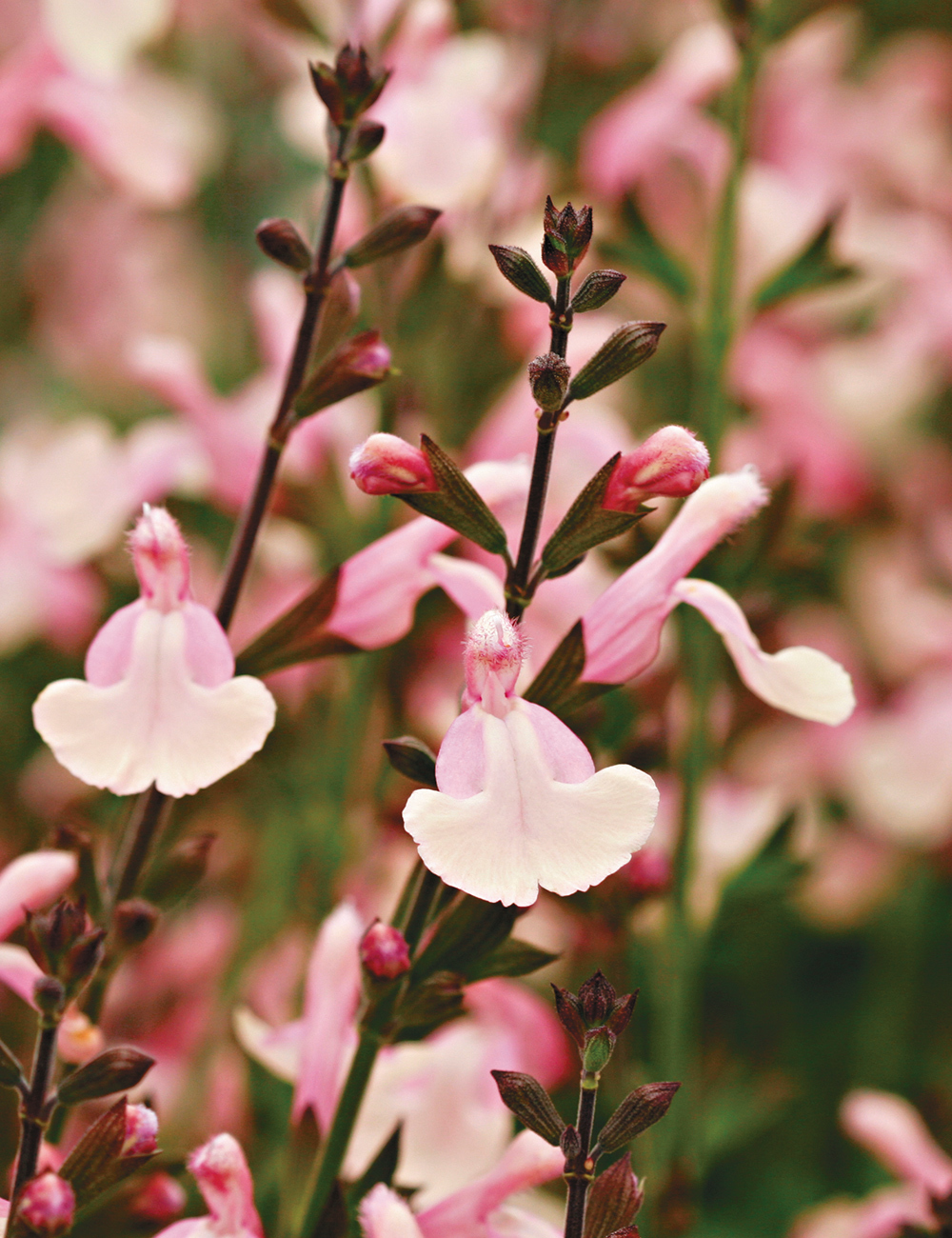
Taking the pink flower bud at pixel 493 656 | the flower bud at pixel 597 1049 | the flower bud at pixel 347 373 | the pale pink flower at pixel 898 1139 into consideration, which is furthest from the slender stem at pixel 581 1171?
the pale pink flower at pixel 898 1139

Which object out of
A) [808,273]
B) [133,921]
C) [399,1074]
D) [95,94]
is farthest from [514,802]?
[95,94]

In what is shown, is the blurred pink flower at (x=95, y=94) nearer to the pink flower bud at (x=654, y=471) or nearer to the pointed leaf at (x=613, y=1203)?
the pink flower bud at (x=654, y=471)

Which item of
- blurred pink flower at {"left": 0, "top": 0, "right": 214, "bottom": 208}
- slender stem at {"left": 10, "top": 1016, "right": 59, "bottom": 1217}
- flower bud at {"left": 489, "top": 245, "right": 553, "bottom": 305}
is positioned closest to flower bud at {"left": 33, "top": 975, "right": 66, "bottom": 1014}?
slender stem at {"left": 10, "top": 1016, "right": 59, "bottom": 1217}

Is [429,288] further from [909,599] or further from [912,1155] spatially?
[909,599]

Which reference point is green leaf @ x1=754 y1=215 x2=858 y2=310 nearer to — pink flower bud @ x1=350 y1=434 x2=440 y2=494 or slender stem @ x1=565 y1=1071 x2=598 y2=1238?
pink flower bud @ x1=350 y1=434 x2=440 y2=494

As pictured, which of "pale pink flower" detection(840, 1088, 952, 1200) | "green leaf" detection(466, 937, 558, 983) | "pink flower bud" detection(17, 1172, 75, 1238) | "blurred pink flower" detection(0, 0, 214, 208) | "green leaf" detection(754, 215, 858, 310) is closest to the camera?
"pink flower bud" detection(17, 1172, 75, 1238)
